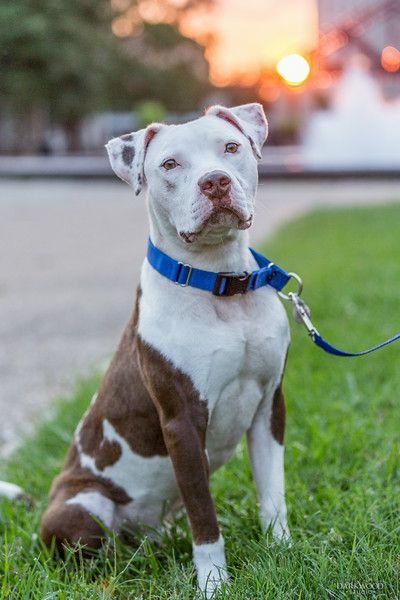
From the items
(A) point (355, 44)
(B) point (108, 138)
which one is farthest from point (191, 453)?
(A) point (355, 44)

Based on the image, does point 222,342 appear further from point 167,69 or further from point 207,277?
point 167,69

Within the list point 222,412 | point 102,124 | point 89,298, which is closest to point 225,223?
point 222,412

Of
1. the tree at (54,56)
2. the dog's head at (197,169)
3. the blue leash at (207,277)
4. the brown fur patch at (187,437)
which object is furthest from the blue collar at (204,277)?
the tree at (54,56)

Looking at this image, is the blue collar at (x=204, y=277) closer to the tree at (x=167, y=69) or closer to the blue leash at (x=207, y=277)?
the blue leash at (x=207, y=277)

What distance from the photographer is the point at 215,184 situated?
194 centimetres

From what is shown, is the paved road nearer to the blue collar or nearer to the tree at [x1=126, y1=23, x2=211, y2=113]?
the blue collar

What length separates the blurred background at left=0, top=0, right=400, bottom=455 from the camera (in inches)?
232

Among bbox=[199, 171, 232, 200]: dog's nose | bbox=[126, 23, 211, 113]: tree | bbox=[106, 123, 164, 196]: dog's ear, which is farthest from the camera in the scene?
bbox=[126, 23, 211, 113]: tree

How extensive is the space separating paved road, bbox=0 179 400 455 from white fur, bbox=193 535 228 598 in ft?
3.60

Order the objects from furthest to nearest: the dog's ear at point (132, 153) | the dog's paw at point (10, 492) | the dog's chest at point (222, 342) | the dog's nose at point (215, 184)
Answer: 1. the dog's paw at point (10, 492)
2. the dog's ear at point (132, 153)
3. the dog's chest at point (222, 342)
4. the dog's nose at point (215, 184)

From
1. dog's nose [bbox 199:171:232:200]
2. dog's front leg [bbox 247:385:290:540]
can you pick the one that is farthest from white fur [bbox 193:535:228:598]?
dog's nose [bbox 199:171:232:200]

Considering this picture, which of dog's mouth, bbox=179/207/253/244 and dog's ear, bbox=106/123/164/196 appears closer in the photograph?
dog's mouth, bbox=179/207/253/244

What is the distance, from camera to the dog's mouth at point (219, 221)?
1984 millimetres

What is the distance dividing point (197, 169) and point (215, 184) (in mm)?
101
